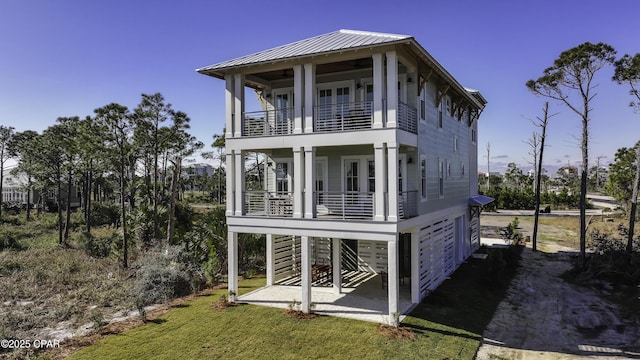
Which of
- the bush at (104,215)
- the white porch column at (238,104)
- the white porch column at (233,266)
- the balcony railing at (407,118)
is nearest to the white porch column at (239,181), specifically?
the white porch column at (238,104)

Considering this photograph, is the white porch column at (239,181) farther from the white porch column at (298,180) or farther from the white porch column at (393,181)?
the white porch column at (393,181)

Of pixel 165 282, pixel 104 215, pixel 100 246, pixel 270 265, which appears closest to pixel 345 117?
pixel 270 265

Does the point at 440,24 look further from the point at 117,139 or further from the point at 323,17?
the point at 117,139

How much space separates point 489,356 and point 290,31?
614 inches

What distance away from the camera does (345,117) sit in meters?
14.4

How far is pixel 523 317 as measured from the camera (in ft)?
45.7

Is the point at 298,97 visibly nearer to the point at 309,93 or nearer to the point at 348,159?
the point at 309,93

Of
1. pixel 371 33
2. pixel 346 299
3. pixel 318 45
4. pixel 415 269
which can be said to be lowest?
pixel 346 299

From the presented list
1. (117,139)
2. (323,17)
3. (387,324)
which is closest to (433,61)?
(323,17)

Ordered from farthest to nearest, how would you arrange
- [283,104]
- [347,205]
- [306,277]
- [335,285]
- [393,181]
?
[283,104]
[335,285]
[347,205]
[306,277]
[393,181]

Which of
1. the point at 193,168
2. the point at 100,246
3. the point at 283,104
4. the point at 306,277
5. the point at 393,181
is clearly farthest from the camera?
the point at 193,168

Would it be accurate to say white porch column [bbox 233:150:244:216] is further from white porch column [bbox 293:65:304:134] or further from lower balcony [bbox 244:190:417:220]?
white porch column [bbox 293:65:304:134]

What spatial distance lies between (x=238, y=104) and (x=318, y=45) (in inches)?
150

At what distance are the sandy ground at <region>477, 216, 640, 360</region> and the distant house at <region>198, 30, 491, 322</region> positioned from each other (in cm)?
309
